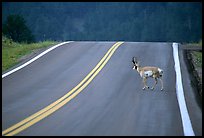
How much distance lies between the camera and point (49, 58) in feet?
64.1

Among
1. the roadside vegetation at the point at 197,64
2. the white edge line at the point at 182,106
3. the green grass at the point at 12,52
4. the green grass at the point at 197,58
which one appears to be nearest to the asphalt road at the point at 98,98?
the white edge line at the point at 182,106

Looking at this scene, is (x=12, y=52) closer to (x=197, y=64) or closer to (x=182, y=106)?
(x=197, y=64)

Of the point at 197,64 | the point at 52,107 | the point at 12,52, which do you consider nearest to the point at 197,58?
the point at 197,64

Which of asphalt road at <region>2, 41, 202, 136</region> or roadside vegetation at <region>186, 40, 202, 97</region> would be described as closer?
asphalt road at <region>2, 41, 202, 136</region>

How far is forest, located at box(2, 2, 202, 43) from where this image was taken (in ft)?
436

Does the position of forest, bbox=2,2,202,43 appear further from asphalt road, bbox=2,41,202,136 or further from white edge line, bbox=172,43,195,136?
white edge line, bbox=172,43,195,136

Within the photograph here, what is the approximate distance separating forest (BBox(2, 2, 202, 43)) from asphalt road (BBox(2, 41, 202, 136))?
102155mm

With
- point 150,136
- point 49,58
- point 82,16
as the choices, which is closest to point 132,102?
point 150,136

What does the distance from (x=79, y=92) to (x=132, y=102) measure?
215cm

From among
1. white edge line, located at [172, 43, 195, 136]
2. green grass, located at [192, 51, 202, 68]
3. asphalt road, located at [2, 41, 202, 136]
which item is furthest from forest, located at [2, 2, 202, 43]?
white edge line, located at [172, 43, 195, 136]

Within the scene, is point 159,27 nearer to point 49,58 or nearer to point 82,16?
point 82,16

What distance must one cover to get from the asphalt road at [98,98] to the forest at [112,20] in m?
102

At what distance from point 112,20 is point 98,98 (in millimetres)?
161835

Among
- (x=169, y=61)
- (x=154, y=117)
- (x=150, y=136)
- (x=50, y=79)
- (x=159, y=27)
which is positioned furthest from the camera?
(x=159, y=27)
